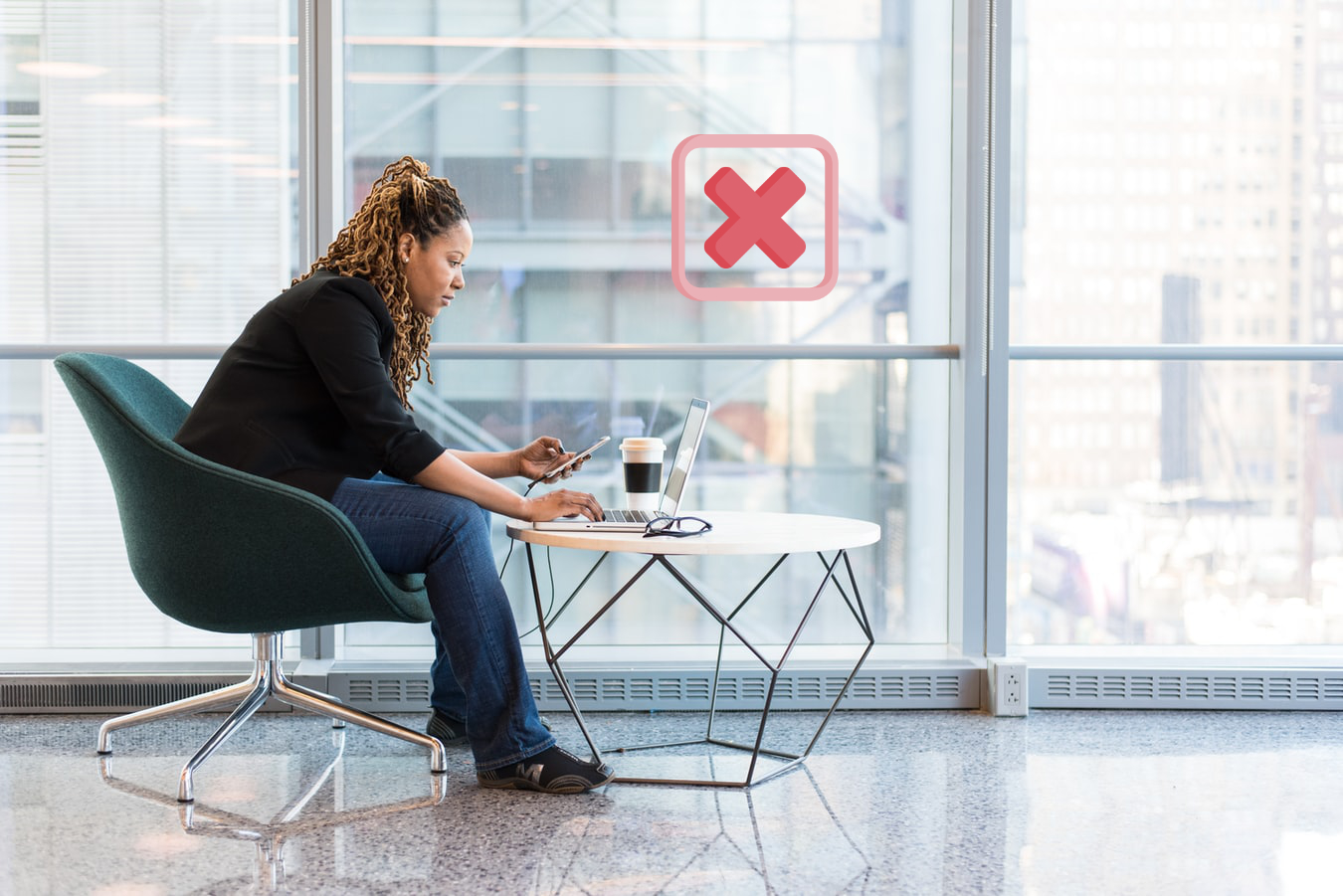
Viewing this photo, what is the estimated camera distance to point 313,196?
2783 mm

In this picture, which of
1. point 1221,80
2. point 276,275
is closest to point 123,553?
point 276,275

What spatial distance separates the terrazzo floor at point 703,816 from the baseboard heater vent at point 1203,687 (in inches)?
5.4

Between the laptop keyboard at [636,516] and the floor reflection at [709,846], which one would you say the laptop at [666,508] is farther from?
the floor reflection at [709,846]

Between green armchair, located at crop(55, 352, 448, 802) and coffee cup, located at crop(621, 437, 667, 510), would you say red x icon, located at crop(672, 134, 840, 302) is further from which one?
green armchair, located at crop(55, 352, 448, 802)

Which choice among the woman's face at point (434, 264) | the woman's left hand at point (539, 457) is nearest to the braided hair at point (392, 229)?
the woman's face at point (434, 264)

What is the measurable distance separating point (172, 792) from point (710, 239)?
1.80 meters

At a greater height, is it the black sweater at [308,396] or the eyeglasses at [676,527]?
the black sweater at [308,396]

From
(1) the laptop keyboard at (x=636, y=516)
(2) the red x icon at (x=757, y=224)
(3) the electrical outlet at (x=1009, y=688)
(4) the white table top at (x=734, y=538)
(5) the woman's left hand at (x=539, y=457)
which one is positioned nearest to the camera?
(4) the white table top at (x=734, y=538)

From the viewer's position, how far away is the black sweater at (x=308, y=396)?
2.04 m

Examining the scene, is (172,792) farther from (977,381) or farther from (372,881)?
(977,381)

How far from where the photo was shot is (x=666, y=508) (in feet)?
Result: 7.09

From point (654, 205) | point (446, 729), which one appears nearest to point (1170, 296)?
point (654, 205)

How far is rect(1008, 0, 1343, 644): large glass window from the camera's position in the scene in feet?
9.97

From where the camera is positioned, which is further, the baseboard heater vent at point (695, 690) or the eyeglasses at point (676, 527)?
the baseboard heater vent at point (695, 690)
